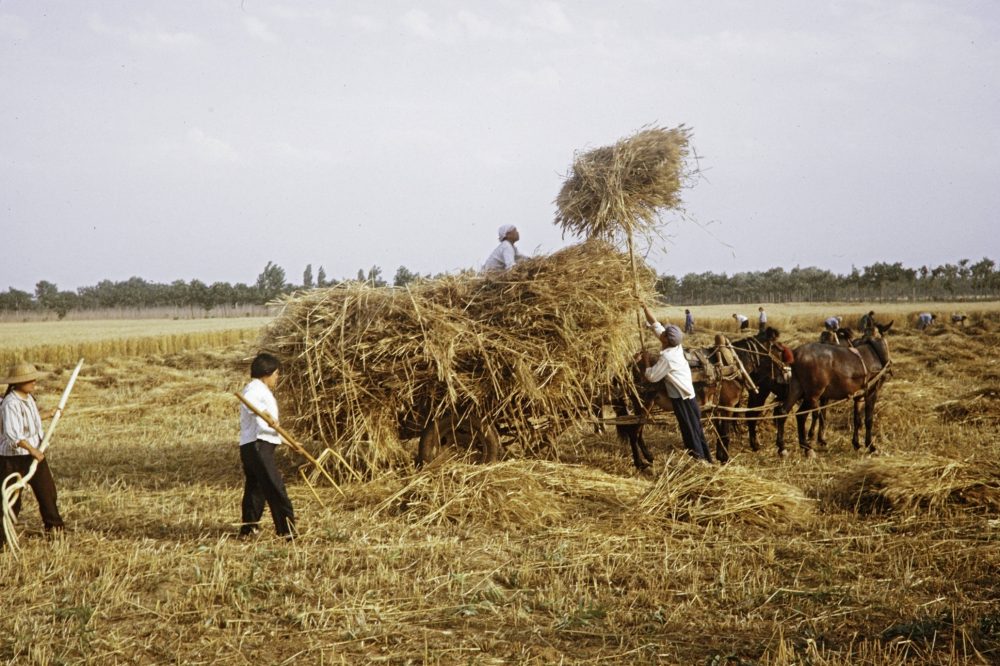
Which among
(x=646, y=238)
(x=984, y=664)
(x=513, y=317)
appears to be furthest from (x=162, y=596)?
(x=646, y=238)

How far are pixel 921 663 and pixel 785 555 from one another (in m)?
1.80

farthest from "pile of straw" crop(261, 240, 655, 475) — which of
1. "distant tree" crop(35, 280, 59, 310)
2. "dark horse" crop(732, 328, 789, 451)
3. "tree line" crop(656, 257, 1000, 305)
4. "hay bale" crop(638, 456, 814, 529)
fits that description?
"distant tree" crop(35, 280, 59, 310)

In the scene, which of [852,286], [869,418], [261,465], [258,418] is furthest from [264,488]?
[852,286]

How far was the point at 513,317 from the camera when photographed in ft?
23.3

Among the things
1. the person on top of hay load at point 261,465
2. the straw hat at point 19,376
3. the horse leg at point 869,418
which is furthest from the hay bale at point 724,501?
the straw hat at point 19,376

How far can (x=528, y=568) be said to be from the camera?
499 cm

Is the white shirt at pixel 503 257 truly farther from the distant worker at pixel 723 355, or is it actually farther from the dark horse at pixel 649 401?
the distant worker at pixel 723 355

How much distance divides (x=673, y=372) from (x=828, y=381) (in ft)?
10.1

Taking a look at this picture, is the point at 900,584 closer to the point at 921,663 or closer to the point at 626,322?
the point at 921,663

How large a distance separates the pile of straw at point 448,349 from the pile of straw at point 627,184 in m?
0.43

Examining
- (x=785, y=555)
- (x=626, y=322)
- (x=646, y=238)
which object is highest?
(x=646, y=238)

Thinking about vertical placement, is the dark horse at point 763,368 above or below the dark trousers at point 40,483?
above

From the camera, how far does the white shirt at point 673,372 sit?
7.81 m

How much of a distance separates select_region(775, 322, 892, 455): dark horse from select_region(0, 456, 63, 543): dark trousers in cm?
798
